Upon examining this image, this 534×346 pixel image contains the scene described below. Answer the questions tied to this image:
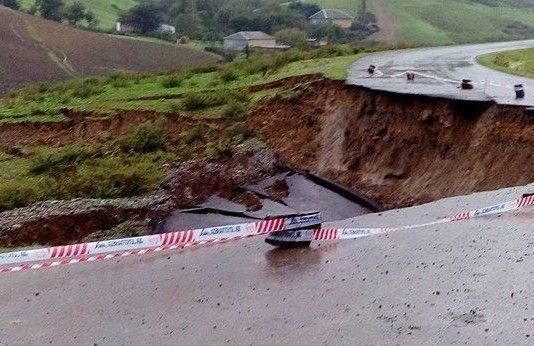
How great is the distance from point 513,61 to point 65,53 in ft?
102

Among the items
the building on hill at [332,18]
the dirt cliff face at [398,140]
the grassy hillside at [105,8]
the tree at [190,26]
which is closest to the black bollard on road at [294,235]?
the dirt cliff face at [398,140]

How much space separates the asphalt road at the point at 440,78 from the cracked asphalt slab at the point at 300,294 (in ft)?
19.7

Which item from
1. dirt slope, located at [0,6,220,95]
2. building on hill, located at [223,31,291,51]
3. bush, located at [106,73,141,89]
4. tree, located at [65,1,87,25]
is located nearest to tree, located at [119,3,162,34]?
tree, located at [65,1,87,25]

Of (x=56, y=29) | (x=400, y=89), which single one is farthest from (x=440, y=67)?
(x=56, y=29)

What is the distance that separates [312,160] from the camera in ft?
63.6

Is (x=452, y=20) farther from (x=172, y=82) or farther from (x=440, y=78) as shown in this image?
(x=440, y=78)

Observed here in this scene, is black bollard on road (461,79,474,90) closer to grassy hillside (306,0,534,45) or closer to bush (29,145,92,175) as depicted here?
bush (29,145,92,175)

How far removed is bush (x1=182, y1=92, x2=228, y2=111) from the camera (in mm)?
22359

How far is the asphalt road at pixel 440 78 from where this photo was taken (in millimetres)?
15944

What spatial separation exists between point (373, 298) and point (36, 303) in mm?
3741

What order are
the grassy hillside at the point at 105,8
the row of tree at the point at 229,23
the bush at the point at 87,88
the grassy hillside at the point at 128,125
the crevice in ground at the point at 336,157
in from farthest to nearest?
1. the grassy hillside at the point at 105,8
2. the row of tree at the point at 229,23
3. the bush at the point at 87,88
4. the grassy hillside at the point at 128,125
5. the crevice in ground at the point at 336,157

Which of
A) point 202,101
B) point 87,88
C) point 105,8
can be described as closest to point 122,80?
point 87,88

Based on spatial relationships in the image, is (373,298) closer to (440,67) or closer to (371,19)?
(440,67)

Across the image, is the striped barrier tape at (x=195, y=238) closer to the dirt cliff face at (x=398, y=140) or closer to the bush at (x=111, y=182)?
the dirt cliff face at (x=398, y=140)
